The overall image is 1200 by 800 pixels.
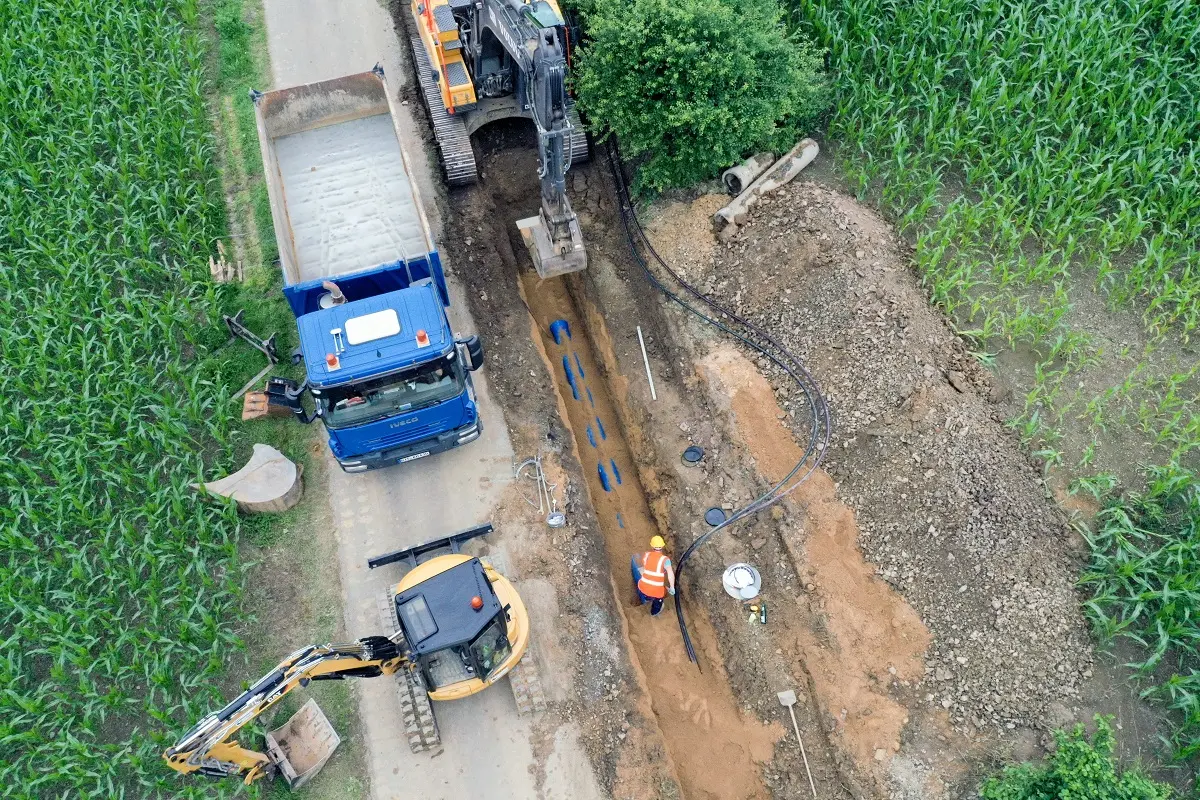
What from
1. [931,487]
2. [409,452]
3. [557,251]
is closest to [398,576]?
[409,452]

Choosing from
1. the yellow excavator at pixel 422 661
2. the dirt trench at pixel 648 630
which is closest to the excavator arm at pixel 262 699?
the yellow excavator at pixel 422 661

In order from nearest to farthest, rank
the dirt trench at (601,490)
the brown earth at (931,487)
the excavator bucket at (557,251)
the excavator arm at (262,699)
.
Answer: the excavator arm at (262,699), the brown earth at (931,487), the dirt trench at (601,490), the excavator bucket at (557,251)

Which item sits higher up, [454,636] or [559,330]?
[454,636]

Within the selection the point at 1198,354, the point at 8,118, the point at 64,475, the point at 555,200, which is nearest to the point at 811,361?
the point at 555,200

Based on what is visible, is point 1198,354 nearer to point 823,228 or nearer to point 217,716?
point 823,228

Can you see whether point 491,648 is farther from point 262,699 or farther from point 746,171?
point 746,171

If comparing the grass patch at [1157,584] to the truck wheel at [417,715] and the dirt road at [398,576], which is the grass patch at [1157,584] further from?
the truck wheel at [417,715]
